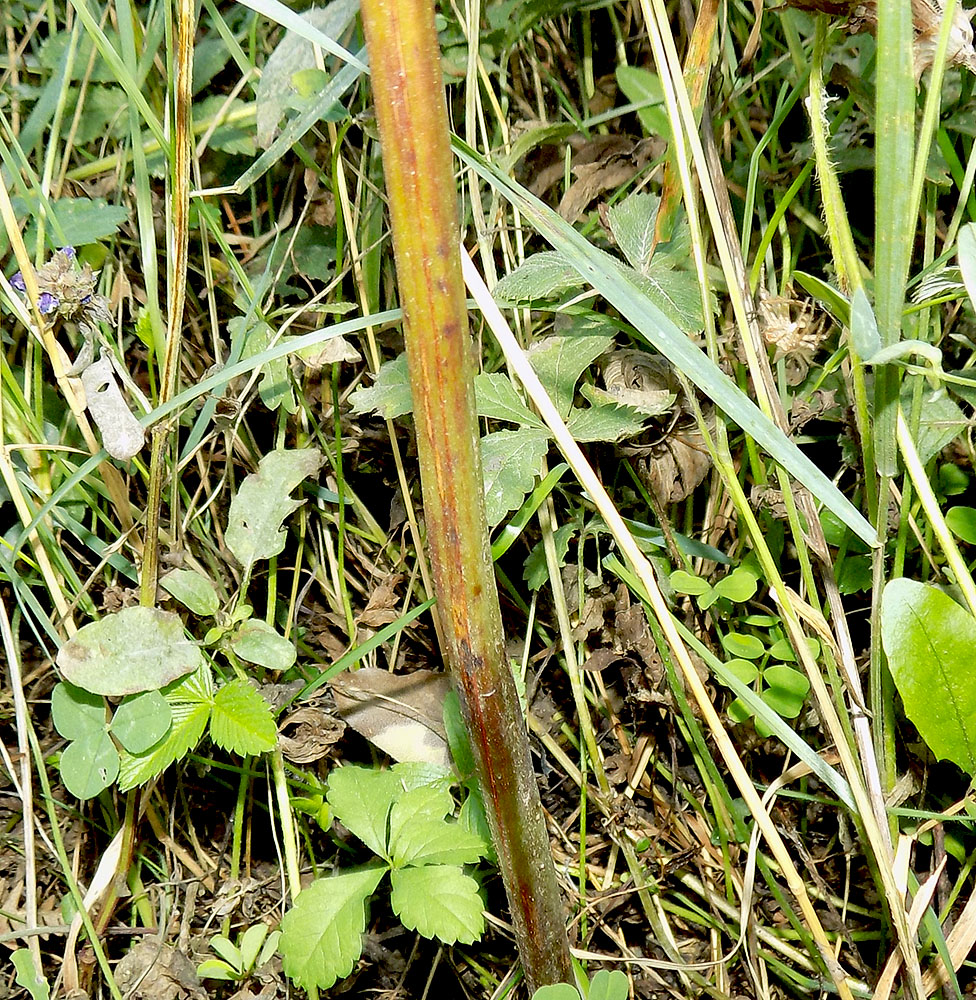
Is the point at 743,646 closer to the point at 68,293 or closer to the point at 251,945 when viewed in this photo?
the point at 251,945

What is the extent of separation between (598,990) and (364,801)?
1.10 ft

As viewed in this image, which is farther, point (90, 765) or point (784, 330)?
point (90, 765)

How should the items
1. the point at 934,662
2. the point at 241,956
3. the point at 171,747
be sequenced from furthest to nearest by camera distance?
1. the point at 241,956
2. the point at 171,747
3. the point at 934,662

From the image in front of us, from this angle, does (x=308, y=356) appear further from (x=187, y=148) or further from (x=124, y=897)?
(x=124, y=897)

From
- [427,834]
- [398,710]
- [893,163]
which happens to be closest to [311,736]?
[398,710]

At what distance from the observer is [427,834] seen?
3.44ft

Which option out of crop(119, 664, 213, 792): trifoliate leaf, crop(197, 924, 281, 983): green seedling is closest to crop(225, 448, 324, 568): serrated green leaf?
crop(119, 664, 213, 792): trifoliate leaf

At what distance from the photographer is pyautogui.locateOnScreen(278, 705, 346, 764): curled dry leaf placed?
118cm

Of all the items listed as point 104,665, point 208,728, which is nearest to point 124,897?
point 208,728

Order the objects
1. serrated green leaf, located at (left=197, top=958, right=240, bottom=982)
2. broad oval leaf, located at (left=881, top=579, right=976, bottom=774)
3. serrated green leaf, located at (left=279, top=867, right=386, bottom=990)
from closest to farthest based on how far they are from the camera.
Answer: broad oval leaf, located at (left=881, top=579, right=976, bottom=774) < serrated green leaf, located at (left=279, top=867, right=386, bottom=990) < serrated green leaf, located at (left=197, top=958, right=240, bottom=982)

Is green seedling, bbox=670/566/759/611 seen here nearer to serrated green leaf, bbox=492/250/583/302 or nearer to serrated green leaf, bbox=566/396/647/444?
serrated green leaf, bbox=566/396/647/444

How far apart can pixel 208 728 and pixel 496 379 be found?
0.60 m

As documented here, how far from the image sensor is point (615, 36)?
136cm

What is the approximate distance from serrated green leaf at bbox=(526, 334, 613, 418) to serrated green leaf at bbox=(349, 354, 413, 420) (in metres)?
0.16
